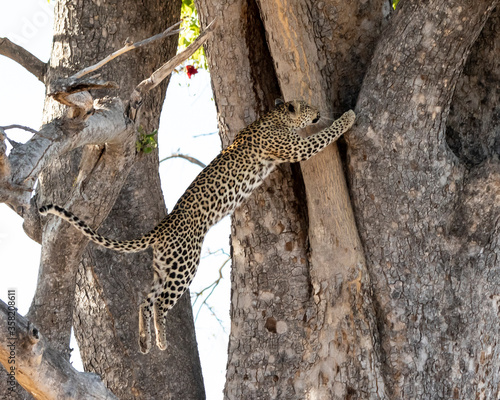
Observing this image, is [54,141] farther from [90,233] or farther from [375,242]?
[375,242]

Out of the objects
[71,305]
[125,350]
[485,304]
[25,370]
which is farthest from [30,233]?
[485,304]

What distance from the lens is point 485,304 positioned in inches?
214

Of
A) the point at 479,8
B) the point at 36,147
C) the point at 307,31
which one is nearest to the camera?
the point at 36,147

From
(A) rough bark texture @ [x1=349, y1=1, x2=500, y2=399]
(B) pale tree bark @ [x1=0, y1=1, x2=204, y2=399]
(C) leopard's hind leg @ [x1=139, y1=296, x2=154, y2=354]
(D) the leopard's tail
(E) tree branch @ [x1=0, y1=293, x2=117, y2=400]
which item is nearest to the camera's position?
(E) tree branch @ [x1=0, y1=293, x2=117, y2=400]

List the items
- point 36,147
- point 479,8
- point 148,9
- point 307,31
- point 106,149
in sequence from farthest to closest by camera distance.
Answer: point 148,9 < point 307,31 < point 479,8 < point 106,149 < point 36,147

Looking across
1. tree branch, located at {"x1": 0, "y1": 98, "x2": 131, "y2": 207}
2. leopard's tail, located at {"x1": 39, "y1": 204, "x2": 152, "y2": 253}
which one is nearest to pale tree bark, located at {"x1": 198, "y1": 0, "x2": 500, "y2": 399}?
leopard's tail, located at {"x1": 39, "y1": 204, "x2": 152, "y2": 253}

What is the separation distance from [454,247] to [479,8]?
1802mm

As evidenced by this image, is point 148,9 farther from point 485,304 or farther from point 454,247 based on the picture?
point 485,304

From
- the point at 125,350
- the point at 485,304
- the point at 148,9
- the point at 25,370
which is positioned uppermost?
the point at 148,9

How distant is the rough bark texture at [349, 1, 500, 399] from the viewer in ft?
17.7

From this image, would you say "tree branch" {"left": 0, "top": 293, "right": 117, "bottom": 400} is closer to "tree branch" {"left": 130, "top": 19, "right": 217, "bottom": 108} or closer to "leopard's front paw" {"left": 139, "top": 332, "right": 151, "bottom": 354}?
"leopard's front paw" {"left": 139, "top": 332, "right": 151, "bottom": 354}

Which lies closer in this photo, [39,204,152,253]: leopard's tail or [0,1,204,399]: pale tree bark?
[39,204,152,253]: leopard's tail

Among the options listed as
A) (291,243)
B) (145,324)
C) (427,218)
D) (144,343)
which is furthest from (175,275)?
(427,218)

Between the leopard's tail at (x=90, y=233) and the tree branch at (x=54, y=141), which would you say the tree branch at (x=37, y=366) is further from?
the tree branch at (x=54, y=141)
